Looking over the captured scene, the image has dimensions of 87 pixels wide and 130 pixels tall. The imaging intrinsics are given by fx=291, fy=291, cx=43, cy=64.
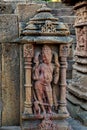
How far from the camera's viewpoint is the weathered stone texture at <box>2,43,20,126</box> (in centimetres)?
468

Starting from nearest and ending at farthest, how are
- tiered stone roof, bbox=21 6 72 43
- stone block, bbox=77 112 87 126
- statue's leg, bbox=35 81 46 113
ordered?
1. tiered stone roof, bbox=21 6 72 43
2. statue's leg, bbox=35 81 46 113
3. stone block, bbox=77 112 87 126

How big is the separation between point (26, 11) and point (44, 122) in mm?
1810

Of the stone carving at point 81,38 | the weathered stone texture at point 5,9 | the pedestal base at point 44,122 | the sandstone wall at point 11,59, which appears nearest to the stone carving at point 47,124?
the pedestal base at point 44,122

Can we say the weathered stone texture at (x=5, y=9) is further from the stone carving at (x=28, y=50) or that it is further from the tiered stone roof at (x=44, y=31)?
the stone carving at (x=28, y=50)

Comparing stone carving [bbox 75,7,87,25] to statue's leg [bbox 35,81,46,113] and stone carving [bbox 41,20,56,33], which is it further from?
statue's leg [bbox 35,81,46,113]

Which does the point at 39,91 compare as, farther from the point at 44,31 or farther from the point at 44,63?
the point at 44,31

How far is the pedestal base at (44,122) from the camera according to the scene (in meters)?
4.58

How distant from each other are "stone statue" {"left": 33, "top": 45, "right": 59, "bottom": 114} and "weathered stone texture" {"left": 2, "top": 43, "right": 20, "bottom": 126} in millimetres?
353

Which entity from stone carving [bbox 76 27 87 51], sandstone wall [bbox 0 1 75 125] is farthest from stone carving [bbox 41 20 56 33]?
stone carving [bbox 76 27 87 51]

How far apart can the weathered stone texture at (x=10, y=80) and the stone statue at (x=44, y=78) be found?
1.16ft

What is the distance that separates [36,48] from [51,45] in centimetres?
24

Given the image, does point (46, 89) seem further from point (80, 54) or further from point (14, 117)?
point (80, 54)

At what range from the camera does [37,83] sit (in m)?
4.54

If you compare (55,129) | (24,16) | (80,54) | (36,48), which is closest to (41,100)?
(55,129)
